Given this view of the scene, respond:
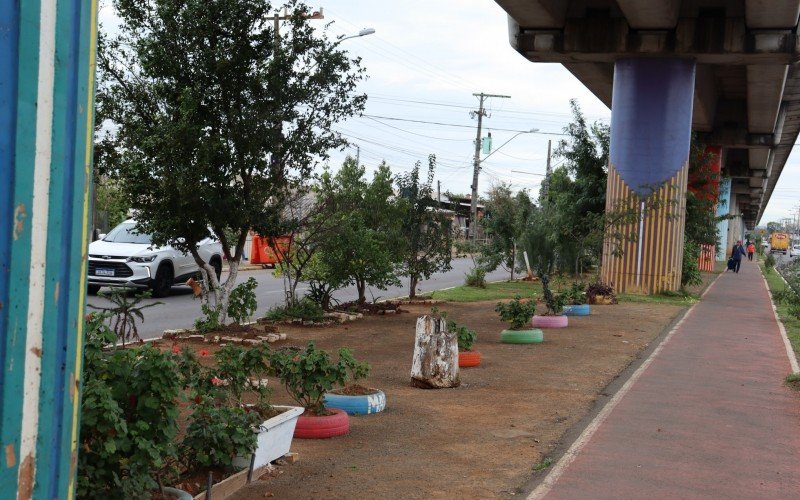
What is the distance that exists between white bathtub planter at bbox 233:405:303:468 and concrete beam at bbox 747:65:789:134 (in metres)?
26.1

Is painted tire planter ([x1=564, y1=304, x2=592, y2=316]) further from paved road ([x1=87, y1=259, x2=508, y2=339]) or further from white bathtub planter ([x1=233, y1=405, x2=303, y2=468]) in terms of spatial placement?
white bathtub planter ([x1=233, y1=405, x2=303, y2=468])

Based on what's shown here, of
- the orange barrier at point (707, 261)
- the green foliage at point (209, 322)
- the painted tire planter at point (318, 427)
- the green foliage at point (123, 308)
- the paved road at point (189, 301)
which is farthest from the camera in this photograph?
the orange barrier at point (707, 261)

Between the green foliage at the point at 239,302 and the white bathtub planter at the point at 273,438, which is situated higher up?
the green foliage at the point at 239,302

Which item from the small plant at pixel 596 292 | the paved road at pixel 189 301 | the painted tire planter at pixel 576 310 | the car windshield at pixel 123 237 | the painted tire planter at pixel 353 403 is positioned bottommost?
the paved road at pixel 189 301

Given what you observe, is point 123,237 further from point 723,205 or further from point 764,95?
point 723,205

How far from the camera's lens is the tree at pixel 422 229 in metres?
19.0

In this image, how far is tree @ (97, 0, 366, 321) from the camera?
12156mm

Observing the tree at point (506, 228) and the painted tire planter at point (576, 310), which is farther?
the tree at point (506, 228)

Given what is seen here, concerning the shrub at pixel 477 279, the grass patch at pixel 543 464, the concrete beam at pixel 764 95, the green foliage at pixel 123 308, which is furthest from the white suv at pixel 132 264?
the concrete beam at pixel 764 95

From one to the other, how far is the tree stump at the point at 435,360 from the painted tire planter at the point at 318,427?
105 inches

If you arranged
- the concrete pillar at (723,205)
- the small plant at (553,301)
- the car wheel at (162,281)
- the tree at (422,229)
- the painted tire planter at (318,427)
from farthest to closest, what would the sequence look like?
the concrete pillar at (723,205) → the car wheel at (162,281) → the tree at (422,229) → the small plant at (553,301) → the painted tire planter at (318,427)

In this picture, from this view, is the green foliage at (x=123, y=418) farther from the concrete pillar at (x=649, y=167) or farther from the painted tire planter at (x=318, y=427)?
the concrete pillar at (x=649, y=167)

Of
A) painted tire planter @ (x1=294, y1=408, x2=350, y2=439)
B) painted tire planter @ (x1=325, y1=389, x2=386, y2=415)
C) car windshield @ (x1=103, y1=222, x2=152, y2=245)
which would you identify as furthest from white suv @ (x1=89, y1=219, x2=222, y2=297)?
painted tire planter @ (x1=294, y1=408, x2=350, y2=439)

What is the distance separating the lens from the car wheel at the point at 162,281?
817 inches
